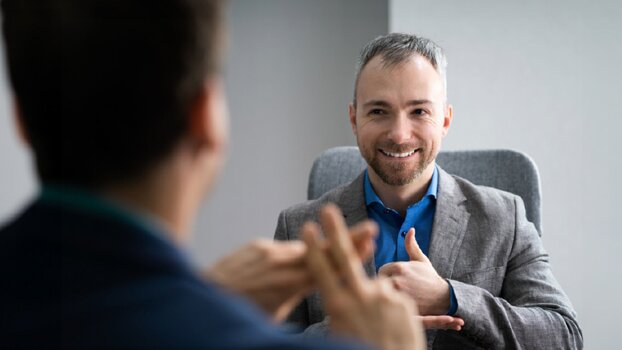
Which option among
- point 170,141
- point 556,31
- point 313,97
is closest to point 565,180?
point 556,31

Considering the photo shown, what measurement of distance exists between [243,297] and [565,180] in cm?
276

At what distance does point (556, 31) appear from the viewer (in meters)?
3.38

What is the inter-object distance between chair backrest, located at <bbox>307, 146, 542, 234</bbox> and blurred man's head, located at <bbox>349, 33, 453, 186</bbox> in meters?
0.21

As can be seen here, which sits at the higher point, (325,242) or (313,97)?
(313,97)

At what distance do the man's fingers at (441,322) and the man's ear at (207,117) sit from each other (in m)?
0.97

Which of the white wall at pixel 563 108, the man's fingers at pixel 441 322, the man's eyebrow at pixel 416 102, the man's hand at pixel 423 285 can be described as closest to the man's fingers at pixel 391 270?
the man's hand at pixel 423 285

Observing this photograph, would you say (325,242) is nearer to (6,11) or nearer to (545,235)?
(6,11)

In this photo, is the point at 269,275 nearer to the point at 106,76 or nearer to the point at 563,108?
the point at 106,76

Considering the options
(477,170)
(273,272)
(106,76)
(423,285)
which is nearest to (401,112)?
(477,170)

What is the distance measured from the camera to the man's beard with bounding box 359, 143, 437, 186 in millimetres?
1892

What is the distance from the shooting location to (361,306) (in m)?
0.71

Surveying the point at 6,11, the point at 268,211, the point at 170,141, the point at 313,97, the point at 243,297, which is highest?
the point at 313,97

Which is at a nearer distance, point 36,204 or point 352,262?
point 36,204

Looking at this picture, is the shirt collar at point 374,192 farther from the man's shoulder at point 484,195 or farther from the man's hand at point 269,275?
the man's hand at point 269,275
